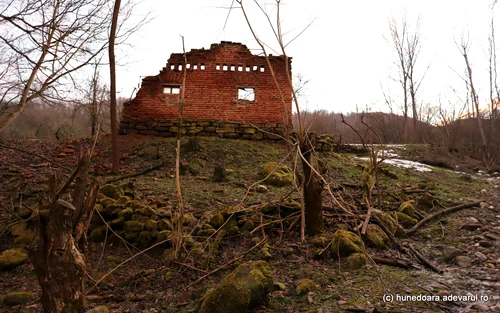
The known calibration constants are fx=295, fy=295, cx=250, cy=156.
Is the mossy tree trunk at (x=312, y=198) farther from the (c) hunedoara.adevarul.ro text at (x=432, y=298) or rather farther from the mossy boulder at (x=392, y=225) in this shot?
the (c) hunedoara.adevarul.ro text at (x=432, y=298)

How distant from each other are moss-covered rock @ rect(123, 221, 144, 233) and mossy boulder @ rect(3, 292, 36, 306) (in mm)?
1469

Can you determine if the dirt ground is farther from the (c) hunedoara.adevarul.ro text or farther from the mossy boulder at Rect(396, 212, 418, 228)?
the mossy boulder at Rect(396, 212, 418, 228)

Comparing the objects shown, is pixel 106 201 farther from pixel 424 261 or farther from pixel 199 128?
pixel 199 128

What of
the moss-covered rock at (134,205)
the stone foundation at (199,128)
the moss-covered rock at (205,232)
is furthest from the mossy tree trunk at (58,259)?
the stone foundation at (199,128)

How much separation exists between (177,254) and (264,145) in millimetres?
6962

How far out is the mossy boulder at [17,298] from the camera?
10.4 ft

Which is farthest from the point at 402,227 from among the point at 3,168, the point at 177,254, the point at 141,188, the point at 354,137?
the point at 354,137

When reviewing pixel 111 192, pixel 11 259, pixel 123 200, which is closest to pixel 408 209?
pixel 123 200

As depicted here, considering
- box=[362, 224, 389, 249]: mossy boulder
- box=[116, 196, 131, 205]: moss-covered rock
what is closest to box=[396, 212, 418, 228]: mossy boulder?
box=[362, 224, 389, 249]: mossy boulder

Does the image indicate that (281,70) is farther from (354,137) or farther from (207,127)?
(354,137)

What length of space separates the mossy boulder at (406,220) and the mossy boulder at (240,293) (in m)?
3.10

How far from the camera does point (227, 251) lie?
13.4 feet

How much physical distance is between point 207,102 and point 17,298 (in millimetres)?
8370

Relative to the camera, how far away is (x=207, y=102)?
35.3ft
